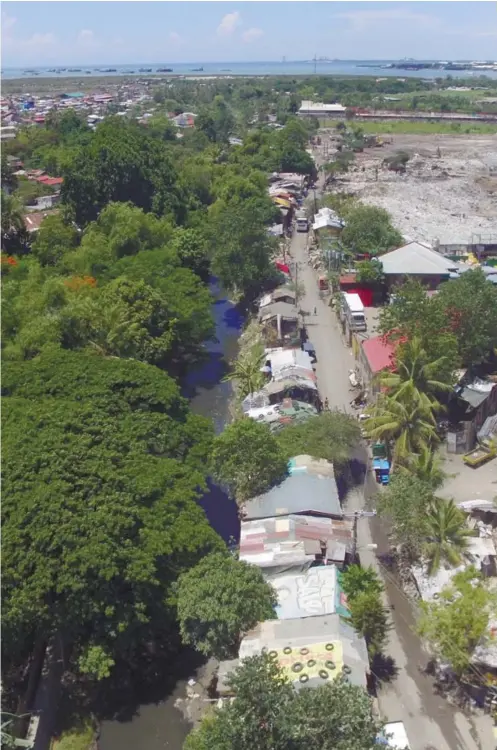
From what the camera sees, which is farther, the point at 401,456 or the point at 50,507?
the point at 401,456

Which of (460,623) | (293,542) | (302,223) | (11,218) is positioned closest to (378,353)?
(293,542)

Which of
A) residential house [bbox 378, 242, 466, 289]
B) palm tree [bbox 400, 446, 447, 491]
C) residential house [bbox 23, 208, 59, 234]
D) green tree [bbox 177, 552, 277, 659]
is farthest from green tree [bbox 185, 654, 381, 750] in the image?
residential house [bbox 23, 208, 59, 234]

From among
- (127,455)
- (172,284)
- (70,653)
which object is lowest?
(70,653)

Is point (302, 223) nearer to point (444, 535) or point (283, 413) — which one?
point (283, 413)

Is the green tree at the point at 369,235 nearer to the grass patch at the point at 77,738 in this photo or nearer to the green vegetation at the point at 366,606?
the green vegetation at the point at 366,606

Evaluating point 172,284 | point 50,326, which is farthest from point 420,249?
point 50,326

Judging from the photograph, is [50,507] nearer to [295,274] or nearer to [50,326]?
[50,326]
